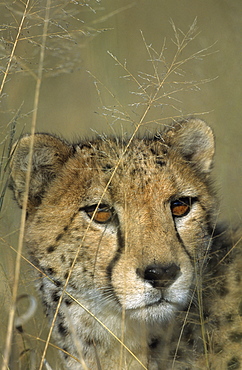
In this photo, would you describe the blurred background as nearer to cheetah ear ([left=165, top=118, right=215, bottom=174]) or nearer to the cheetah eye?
cheetah ear ([left=165, top=118, right=215, bottom=174])

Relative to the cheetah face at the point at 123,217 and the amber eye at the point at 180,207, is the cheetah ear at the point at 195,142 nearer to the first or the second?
the cheetah face at the point at 123,217

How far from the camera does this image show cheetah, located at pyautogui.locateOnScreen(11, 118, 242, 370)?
2.44 metres

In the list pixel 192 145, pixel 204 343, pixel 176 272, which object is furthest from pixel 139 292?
pixel 192 145

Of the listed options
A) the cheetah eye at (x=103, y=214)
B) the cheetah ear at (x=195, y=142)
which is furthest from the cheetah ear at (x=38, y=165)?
the cheetah ear at (x=195, y=142)

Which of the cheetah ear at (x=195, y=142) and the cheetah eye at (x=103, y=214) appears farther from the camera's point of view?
the cheetah ear at (x=195, y=142)

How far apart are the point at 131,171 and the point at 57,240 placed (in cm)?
50

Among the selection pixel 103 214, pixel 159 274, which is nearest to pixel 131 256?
pixel 159 274

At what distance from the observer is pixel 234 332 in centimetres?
264

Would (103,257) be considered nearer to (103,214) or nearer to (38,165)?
(103,214)

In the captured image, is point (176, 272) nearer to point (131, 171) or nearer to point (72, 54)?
point (131, 171)

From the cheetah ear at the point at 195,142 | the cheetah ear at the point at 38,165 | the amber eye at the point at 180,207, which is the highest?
the cheetah ear at the point at 195,142

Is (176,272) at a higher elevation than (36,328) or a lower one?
higher

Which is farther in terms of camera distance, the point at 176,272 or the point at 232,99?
the point at 232,99

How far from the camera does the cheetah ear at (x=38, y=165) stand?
2861mm
